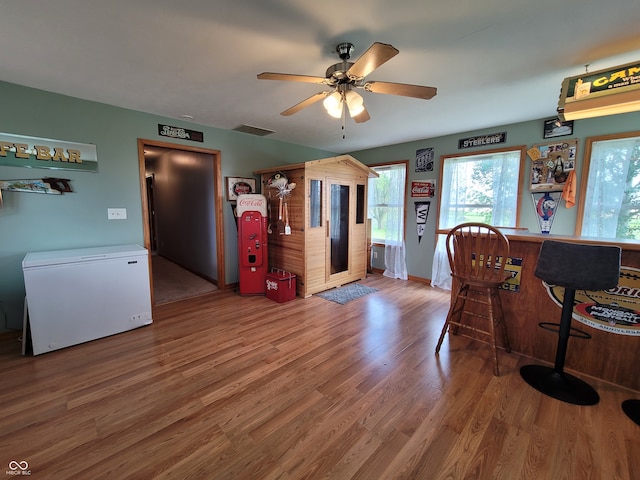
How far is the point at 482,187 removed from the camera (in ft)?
12.9

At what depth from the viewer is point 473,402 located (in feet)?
5.88

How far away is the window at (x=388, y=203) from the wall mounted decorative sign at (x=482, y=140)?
979mm

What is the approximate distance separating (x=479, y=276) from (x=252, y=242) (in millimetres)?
2890

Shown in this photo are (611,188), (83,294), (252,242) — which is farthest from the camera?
(252,242)

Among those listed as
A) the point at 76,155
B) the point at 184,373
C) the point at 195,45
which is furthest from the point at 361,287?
the point at 76,155

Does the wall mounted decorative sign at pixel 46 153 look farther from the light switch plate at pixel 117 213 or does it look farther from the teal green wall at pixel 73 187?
the light switch plate at pixel 117 213

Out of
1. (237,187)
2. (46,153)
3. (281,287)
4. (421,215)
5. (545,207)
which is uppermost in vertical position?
(46,153)

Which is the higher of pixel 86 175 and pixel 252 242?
pixel 86 175

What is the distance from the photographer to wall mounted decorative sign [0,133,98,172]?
250cm

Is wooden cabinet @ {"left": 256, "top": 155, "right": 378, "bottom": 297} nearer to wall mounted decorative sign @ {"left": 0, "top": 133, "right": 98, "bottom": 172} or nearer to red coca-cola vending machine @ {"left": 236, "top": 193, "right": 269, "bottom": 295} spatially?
red coca-cola vending machine @ {"left": 236, "top": 193, "right": 269, "bottom": 295}

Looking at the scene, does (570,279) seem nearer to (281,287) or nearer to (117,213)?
(281,287)

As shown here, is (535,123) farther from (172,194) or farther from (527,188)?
(172,194)

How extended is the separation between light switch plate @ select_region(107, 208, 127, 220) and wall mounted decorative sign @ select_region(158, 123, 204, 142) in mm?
1073

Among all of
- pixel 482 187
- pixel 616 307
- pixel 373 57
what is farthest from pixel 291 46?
pixel 482 187
